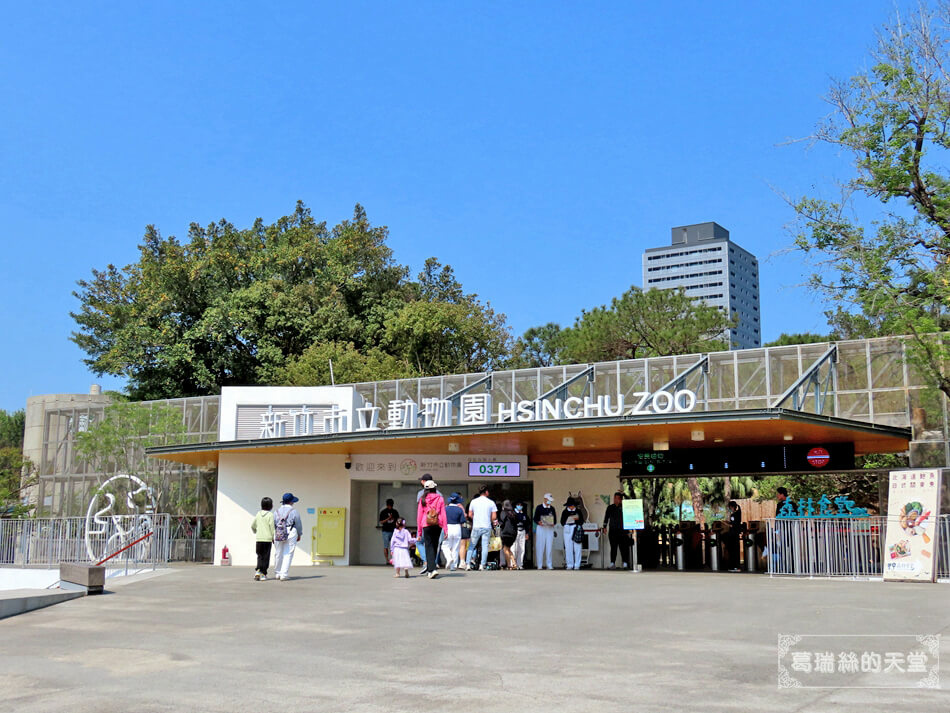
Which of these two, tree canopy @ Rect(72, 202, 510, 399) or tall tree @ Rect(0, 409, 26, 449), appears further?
tall tree @ Rect(0, 409, 26, 449)

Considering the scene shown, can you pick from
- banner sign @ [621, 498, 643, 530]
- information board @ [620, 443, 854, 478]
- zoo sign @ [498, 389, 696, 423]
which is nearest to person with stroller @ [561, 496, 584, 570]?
banner sign @ [621, 498, 643, 530]

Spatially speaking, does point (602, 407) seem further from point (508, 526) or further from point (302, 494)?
point (302, 494)

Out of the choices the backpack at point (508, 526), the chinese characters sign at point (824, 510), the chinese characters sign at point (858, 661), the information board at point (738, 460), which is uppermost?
the information board at point (738, 460)

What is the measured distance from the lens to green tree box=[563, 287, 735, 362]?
143 ft

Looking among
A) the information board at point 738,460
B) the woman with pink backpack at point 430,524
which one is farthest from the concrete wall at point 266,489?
the woman with pink backpack at point 430,524

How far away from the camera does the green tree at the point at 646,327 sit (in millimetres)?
43594

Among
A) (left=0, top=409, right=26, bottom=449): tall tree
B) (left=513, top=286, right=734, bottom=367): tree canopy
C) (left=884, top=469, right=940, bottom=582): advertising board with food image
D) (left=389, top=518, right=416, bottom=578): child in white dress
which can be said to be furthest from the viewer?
(left=0, top=409, right=26, bottom=449): tall tree

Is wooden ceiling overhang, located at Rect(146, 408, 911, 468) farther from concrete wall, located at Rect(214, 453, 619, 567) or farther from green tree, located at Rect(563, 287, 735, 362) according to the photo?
green tree, located at Rect(563, 287, 735, 362)

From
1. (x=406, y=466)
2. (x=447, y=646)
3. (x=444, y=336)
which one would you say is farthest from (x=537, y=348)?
(x=447, y=646)

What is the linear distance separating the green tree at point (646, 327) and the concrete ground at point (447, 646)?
94.7ft

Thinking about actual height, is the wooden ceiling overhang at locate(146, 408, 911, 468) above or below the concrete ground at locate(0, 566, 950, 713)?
above

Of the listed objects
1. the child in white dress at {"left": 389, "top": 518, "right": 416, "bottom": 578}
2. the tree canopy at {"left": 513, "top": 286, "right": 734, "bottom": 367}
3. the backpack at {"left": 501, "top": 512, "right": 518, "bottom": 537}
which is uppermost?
the tree canopy at {"left": 513, "top": 286, "right": 734, "bottom": 367}

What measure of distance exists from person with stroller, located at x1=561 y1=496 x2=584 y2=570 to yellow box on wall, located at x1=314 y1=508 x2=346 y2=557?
5961mm

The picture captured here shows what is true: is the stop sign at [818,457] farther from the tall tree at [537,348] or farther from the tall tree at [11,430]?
the tall tree at [11,430]
